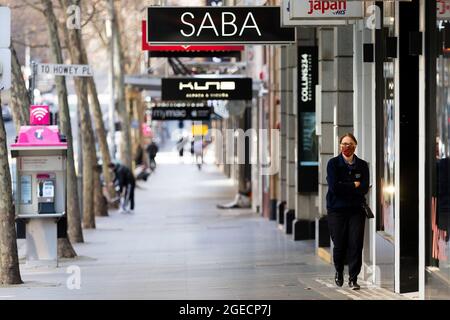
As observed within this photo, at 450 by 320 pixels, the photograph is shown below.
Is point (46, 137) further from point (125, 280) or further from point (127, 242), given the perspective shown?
point (127, 242)

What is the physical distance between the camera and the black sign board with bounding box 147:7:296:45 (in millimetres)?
16281

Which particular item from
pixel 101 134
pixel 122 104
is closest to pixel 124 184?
pixel 101 134

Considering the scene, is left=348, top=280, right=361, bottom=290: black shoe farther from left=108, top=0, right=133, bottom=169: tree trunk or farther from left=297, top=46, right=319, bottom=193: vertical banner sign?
left=108, top=0, right=133, bottom=169: tree trunk

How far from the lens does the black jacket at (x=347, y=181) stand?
14.9 m

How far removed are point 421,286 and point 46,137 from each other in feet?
24.6

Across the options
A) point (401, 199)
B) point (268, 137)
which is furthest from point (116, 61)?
point (401, 199)

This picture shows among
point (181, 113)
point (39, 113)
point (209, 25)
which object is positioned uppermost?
point (209, 25)

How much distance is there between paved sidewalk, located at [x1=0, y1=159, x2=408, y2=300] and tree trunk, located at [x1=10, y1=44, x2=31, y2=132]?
2724mm

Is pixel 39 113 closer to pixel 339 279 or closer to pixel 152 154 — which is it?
pixel 339 279

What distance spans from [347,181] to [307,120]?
9.53 metres

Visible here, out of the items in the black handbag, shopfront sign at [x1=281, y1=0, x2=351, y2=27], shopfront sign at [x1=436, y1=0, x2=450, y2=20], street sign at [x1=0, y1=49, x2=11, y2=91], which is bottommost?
the black handbag

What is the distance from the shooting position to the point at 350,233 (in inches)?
600

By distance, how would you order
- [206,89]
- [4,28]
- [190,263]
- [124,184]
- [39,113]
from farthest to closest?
[124,184] < [206,89] < [190,263] < [39,113] < [4,28]

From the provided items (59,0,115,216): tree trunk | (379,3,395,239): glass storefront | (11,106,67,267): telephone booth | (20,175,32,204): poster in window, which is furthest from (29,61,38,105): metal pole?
(379,3,395,239): glass storefront
